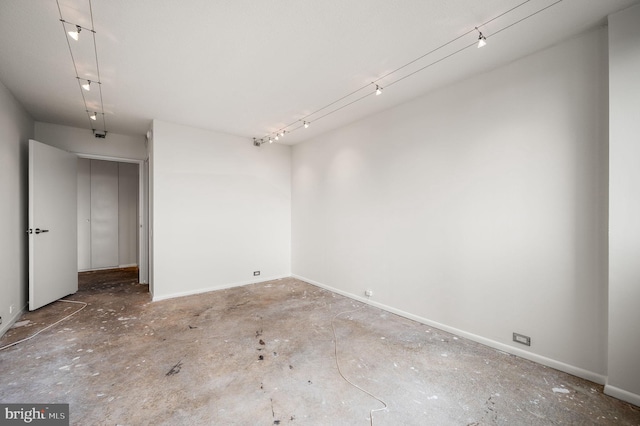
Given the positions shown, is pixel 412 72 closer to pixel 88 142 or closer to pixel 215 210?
pixel 215 210

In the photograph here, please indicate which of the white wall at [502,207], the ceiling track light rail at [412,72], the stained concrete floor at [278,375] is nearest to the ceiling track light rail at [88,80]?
the ceiling track light rail at [412,72]

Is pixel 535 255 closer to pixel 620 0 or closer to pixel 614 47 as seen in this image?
Result: pixel 614 47

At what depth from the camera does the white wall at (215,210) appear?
4.25 metres

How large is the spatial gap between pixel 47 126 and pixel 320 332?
219 inches

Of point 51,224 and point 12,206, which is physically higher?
point 12,206

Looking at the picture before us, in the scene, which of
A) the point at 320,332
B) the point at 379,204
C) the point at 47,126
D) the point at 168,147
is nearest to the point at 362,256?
the point at 379,204

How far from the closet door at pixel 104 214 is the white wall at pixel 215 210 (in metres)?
3.10

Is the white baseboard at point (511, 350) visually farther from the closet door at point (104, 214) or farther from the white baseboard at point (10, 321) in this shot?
the closet door at point (104, 214)

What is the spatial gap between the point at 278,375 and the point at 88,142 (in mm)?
5278

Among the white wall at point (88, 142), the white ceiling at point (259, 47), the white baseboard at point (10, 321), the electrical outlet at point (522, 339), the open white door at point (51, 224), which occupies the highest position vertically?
the white ceiling at point (259, 47)

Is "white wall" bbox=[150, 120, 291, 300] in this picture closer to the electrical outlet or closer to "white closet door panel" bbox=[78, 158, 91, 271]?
"white closet door panel" bbox=[78, 158, 91, 271]

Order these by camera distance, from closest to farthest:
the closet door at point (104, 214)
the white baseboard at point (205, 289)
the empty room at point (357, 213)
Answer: the empty room at point (357, 213), the white baseboard at point (205, 289), the closet door at point (104, 214)

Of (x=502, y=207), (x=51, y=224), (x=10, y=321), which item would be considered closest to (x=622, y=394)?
(x=502, y=207)

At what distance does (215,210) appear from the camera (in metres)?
4.77
